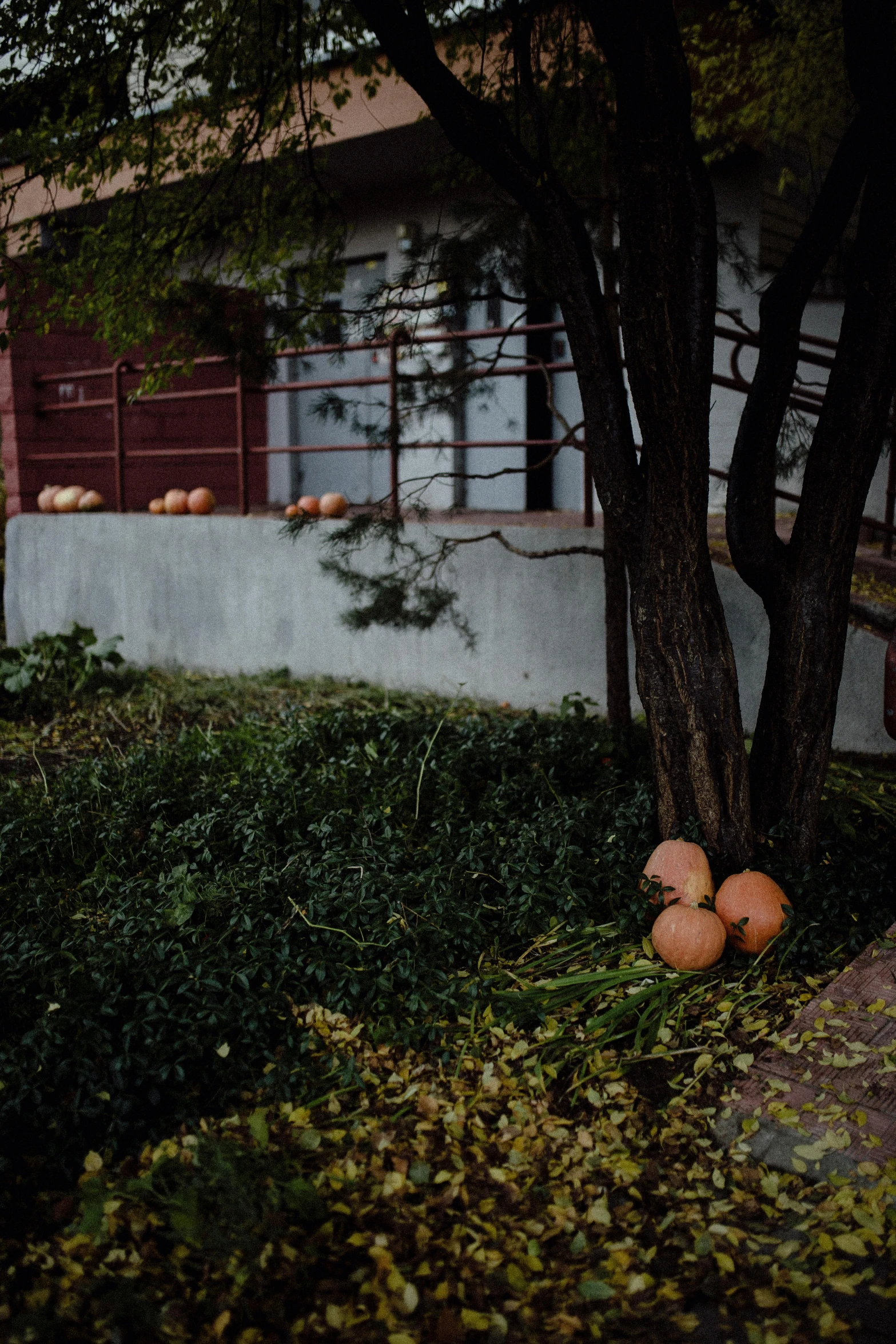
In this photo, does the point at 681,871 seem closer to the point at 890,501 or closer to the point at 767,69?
the point at 890,501

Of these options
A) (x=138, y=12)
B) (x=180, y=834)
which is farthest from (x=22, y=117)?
(x=180, y=834)

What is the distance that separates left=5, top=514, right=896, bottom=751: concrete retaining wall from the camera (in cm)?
558

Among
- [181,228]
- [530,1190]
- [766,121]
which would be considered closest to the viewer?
[530,1190]

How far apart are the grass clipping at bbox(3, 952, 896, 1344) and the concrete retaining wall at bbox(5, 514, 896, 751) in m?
3.21

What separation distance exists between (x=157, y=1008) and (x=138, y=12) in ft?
13.5

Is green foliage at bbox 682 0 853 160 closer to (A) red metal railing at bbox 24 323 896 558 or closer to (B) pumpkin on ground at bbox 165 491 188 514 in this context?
(A) red metal railing at bbox 24 323 896 558

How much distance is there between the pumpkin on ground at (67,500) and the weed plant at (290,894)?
5134 mm

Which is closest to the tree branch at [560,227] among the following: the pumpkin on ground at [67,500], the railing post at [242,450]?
the railing post at [242,450]

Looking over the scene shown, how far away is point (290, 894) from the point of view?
11.4 feet

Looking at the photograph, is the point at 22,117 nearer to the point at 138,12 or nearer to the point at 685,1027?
the point at 138,12

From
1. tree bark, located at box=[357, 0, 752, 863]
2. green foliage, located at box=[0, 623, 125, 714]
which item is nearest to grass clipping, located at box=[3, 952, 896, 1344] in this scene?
tree bark, located at box=[357, 0, 752, 863]

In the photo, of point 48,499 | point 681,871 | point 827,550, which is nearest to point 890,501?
point 827,550

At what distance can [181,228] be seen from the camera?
15.8 ft

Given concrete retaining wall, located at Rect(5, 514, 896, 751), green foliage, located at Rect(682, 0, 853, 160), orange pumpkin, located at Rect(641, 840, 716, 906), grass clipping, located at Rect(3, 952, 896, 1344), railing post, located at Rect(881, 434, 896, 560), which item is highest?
green foliage, located at Rect(682, 0, 853, 160)
